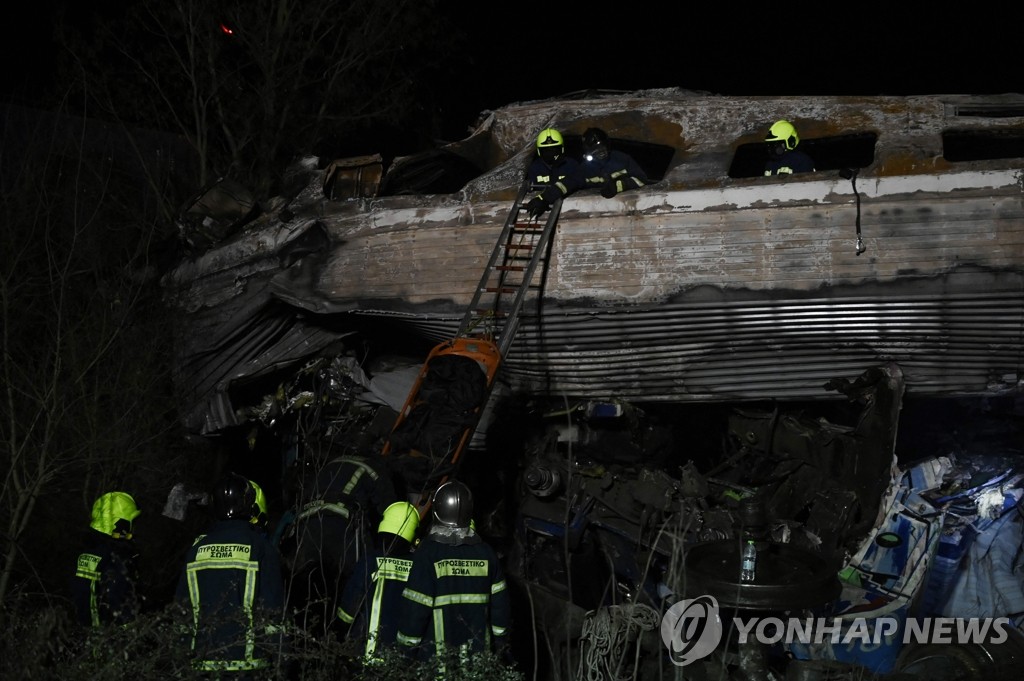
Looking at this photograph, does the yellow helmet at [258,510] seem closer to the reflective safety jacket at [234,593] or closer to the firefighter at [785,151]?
the reflective safety jacket at [234,593]

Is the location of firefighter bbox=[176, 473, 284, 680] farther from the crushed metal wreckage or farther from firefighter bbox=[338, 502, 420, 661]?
the crushed metal wreckage

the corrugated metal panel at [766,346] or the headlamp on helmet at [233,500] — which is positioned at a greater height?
the corrugated metal panel at [766,346]

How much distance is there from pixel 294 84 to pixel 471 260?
732cm

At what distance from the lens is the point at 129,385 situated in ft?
25.8

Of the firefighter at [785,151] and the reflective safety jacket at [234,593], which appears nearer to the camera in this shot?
the reflective safety jacket at [234,593]

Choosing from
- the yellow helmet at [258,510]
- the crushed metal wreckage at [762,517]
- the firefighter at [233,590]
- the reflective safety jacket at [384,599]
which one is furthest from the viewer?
the crushed metal wreckage at [762,517]

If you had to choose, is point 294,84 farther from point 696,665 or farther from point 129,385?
point 696,665

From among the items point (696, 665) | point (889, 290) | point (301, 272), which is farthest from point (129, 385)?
point (889, 290)

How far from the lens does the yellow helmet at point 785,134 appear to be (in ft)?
20.7

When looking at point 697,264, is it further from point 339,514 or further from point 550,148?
point 339,514

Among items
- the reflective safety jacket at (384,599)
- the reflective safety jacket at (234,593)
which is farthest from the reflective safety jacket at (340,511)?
the reflective safety jacket at (234,593)

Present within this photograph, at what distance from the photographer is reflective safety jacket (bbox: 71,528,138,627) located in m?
4.51

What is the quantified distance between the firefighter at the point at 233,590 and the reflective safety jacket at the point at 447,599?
0.51 metres

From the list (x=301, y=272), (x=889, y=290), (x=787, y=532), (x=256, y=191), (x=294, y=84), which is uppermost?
(x=294, y=84)
